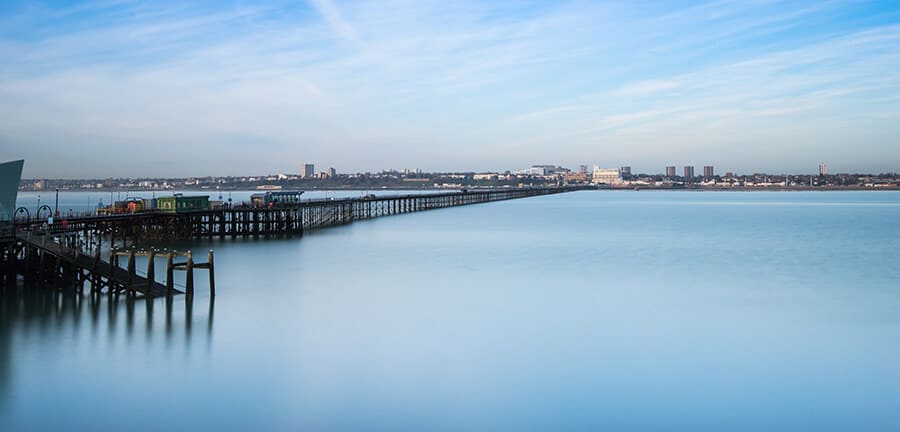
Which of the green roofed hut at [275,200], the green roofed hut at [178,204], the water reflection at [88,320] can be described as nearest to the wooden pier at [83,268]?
the water reflection at [88,320]

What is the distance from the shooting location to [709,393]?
13969 mm

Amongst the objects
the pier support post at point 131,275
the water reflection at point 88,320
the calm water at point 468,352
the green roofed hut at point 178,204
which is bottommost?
the calm water at point 468,352

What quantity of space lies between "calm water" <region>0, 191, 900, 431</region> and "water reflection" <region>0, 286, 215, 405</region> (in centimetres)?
8

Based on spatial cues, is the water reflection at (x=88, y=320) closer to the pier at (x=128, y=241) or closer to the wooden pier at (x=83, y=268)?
the wooden pier at (x=83, y=268)

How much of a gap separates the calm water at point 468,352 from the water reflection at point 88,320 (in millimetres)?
84

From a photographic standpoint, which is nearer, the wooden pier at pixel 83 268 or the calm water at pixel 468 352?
the calm water at pixel 468 352

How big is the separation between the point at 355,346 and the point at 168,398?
495cm

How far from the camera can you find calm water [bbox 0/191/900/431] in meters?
12.7

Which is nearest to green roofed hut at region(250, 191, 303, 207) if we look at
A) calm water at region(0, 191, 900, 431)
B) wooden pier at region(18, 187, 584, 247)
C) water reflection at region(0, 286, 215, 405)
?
wooden pier at region(18, 187, 584, 247)

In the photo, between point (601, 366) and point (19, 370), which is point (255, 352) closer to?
point (19, 370)

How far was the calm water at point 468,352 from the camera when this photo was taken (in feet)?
41.8

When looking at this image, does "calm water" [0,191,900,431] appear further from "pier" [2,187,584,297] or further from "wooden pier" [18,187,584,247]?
"wooden pier" [18,187,584,247]

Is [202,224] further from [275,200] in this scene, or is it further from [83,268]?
[83,268]

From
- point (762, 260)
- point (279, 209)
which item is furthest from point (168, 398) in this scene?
point (279, 209)
